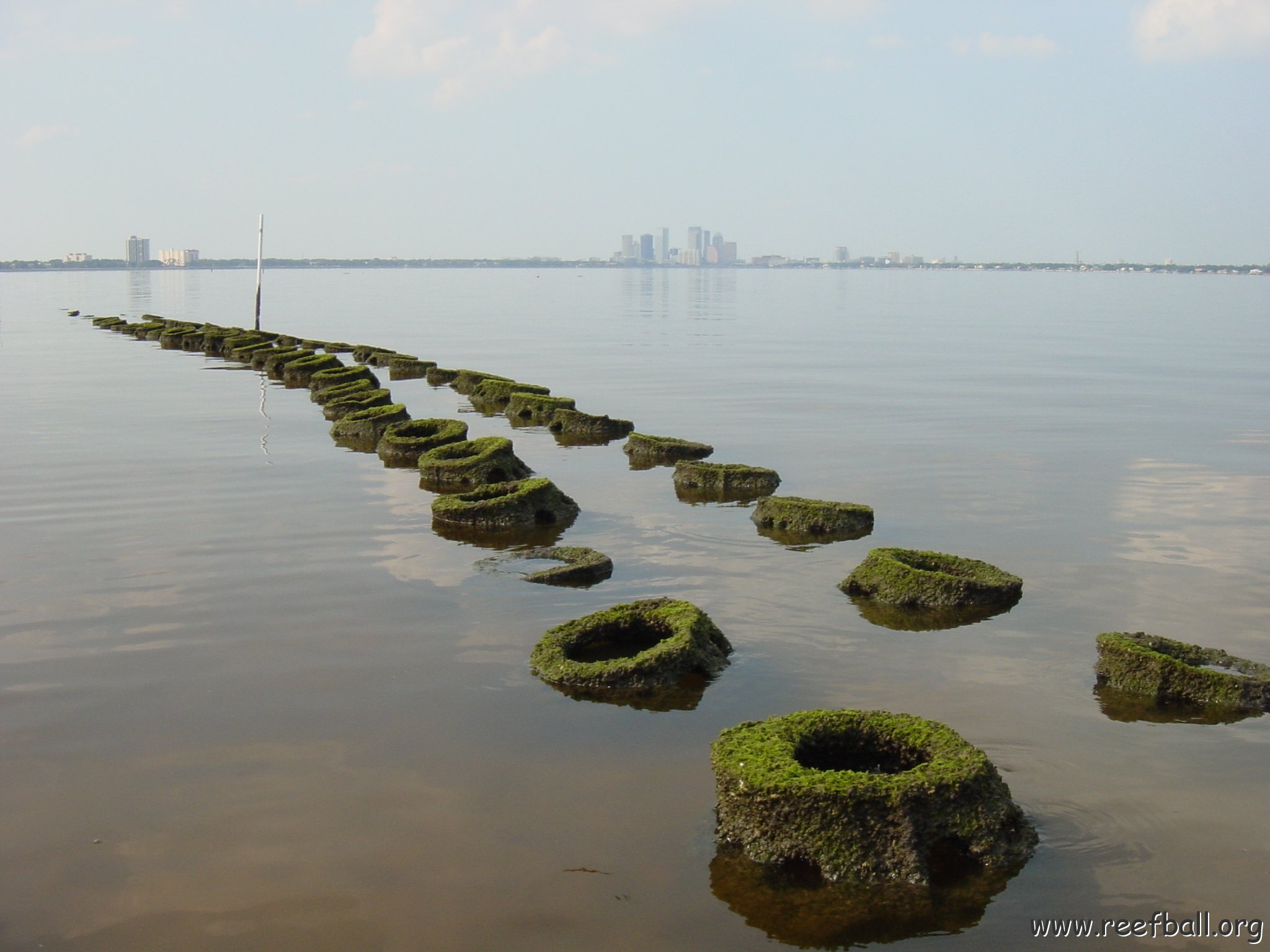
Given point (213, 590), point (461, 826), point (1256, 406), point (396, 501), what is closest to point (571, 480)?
point (396, 501)

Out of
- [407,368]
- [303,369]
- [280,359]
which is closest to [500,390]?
[303,369]

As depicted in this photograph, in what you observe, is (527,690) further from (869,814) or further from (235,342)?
(235,342)

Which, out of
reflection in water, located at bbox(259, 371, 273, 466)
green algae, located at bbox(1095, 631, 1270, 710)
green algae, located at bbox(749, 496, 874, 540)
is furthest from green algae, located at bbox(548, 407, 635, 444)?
green algae, located at bbox(1095, 631, 1270, 710)

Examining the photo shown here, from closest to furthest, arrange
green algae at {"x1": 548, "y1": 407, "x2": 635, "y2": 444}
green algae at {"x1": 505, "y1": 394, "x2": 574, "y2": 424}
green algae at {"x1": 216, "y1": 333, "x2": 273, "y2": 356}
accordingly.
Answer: green algae at {"x1": 548, "y1": 407, "x2": 635, "y2": 444} → green algae at {"x1": 505, "y1": 394, "x2": 574, "y2": 424} → green algae at {"x1": 216, "y1": 333, "x2": 273, "y2": 356}

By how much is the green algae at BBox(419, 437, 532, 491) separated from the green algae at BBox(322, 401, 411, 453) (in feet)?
15.0

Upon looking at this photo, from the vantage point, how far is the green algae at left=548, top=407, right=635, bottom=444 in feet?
88.2

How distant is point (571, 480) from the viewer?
21.7m

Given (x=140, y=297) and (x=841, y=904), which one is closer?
(x=841, y=904)

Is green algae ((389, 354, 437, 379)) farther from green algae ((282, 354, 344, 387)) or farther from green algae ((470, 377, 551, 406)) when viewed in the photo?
green algae ((470, 377, 551, 406))

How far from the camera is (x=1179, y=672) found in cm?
1105

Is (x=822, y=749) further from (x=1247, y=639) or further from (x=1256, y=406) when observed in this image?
(x=1256, y=406)

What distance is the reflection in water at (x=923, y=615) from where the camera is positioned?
13.1 meters

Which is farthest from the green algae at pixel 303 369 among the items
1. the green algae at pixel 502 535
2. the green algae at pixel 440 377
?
the green algae at pixel 502 535

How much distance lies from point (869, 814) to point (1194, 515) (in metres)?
14.1
